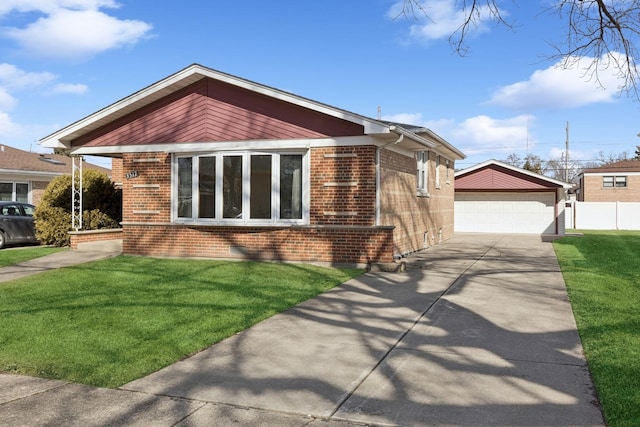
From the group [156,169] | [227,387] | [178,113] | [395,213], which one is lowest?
[227,387]

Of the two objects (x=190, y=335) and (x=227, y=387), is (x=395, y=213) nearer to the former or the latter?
(x=190, y=335)

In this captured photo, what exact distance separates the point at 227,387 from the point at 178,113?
9746mm

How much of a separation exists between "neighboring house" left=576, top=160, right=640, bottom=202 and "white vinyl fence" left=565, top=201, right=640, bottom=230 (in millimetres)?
8567

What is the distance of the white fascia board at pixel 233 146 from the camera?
39.2 feet

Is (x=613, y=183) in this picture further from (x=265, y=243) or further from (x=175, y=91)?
(x=175, y=91)

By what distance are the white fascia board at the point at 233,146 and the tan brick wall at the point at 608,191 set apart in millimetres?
39142

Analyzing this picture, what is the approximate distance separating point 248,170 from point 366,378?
328 inches

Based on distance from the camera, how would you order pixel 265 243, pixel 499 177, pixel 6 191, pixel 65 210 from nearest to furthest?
1. pixel 265 243
2. pixel 65 210
3. pixel 6 191
4. pixel 499 177

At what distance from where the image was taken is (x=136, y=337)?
20.3 feet

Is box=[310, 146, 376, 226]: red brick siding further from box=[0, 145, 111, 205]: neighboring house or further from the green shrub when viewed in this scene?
box=[0, 145, 111, 205]: neighboring house

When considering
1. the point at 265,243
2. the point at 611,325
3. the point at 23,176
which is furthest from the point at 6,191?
the point at 611,325

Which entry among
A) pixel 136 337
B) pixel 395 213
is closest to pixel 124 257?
pixel 395 213

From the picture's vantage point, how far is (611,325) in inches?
267

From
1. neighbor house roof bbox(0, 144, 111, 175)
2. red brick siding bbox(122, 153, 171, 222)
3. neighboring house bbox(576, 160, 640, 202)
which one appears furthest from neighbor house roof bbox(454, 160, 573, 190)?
neighboring house bbox(576, 160, 640, 202)
